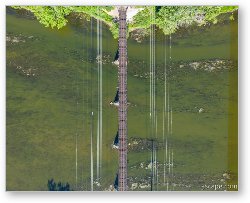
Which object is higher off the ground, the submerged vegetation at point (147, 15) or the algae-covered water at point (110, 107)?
the submerged vegetation at point (147, 15)

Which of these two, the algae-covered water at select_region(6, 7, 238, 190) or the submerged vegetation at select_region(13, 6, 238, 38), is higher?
the submerged vegetation at select_region(13, 6, 238, 38)

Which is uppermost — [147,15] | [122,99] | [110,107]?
[147,15]

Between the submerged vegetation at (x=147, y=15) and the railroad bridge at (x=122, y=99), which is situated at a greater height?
the submerged vegetation at (x=147, y=15)

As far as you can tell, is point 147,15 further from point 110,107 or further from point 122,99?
point 110,107

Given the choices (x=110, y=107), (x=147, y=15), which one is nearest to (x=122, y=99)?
(x=110, y=107)

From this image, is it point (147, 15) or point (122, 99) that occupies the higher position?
point (147, 15)
